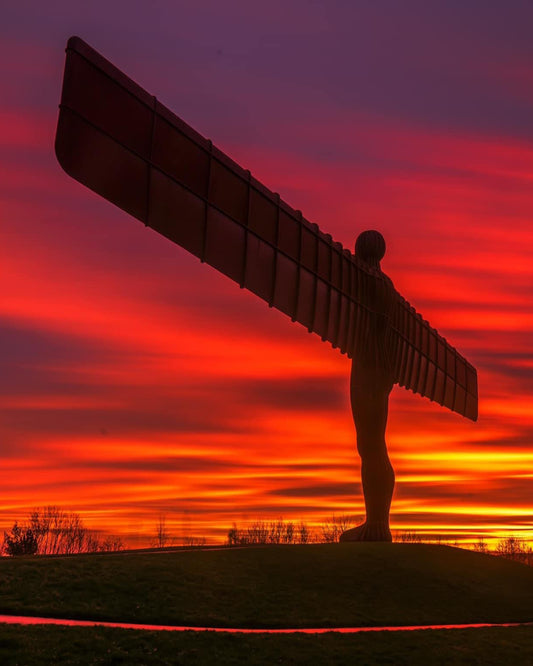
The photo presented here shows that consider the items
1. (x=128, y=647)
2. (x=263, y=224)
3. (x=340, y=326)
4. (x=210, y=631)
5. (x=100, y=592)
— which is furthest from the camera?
(x=340, y=326)

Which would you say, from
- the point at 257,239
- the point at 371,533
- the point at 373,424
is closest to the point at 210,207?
the point at 257,239

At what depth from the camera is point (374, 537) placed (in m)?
25.2

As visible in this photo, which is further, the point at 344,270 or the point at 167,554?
the point at 344,270

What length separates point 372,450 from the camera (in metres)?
25.2

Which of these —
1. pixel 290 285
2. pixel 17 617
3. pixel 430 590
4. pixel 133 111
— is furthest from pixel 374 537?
pixel 133 111

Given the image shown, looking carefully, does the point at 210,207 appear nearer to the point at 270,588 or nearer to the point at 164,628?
the point at 270,588

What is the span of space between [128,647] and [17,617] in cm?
339

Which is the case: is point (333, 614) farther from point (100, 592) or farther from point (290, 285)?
point (290, 285)

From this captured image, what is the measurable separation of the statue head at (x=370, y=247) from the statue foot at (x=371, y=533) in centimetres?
789

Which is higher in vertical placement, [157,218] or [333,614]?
[157,218]

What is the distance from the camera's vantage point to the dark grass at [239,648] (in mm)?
14547

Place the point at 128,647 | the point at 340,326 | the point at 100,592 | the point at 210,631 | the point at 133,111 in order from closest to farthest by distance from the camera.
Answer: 1. the point at 128,647
2. the point at 210,631
3. the point at 133,111
4. the point at 100,592
5. the point at 340,326

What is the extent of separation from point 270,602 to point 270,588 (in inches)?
33.3

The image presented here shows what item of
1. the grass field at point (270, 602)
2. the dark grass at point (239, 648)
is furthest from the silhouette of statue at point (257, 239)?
the dark grass at point (239, 648)
